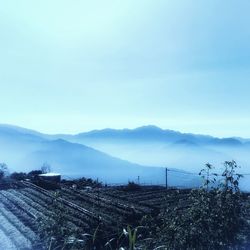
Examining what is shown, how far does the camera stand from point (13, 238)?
10.5 meters

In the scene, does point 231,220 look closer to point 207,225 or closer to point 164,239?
point 207,225

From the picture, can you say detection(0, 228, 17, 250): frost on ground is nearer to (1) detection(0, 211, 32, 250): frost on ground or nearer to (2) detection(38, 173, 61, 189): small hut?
(1) detection(0, 211, 32, 250): frost on ground

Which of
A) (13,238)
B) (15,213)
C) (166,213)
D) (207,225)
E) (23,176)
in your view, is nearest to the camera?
(207,225)

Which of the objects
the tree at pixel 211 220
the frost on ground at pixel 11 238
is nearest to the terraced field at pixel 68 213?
the frost on ground at pixel 11 238

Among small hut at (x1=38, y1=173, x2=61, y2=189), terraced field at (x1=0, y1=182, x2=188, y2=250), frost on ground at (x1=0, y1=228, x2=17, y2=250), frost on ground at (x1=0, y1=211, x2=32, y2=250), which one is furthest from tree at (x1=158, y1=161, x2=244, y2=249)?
small hut at (x1=38, y1=173, x2=61, y2=189)

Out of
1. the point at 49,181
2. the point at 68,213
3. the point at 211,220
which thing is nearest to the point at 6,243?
the point at 68,213

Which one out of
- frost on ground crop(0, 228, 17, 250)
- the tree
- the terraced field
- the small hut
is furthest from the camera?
the small hut

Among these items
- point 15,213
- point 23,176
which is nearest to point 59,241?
point 15,213

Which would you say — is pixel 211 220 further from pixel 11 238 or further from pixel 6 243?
pixel 11 238

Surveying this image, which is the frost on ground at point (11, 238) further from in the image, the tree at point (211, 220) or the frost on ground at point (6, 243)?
the tree at point (211, 220)

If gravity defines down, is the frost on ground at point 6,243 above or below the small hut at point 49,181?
below

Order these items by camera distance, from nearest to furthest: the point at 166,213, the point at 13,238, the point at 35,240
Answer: the point at 166,213 < the point at 35,240 < the point at 13,238

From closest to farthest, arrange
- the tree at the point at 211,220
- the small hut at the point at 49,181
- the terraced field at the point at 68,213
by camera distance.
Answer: the tree at the point at 211,220, the terraced field at the point at 68,213, the small hut at the point at 49,181

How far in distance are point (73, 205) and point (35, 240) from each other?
5.13m
